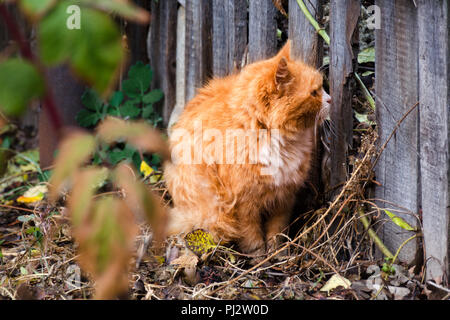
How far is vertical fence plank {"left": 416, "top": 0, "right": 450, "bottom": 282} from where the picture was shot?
1.94m

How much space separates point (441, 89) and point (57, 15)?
1.60 metres

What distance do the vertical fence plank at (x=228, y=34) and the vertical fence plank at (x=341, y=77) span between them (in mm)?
760

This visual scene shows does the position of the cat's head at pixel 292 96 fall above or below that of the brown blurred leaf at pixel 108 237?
above

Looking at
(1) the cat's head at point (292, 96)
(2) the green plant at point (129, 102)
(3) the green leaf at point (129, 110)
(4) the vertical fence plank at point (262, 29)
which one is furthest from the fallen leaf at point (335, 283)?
(3) the green leaf at point (129, 110)

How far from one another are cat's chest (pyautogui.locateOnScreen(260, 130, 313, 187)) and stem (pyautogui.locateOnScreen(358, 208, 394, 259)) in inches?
15.5

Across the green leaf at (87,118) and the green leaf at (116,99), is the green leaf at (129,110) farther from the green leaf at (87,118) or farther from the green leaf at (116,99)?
the green leaf at (87,118)

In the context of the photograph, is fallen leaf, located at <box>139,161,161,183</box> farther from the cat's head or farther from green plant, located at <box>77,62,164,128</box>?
the cat's head

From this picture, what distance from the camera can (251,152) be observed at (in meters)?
2.56

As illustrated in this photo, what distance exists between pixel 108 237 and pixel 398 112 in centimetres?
167

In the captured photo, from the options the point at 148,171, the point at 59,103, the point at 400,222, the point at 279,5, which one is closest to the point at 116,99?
the point at 59,103

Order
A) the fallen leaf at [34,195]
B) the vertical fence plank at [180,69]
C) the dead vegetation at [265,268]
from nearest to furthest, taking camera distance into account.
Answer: the dead vegetation at [265,268] → the fallen leaf at [34,195] → the vertical fence plank at [180,69]

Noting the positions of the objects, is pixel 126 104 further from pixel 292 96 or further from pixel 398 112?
pixel 398 112

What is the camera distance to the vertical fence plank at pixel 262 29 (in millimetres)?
2850

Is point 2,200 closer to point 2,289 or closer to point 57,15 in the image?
point 2,289
